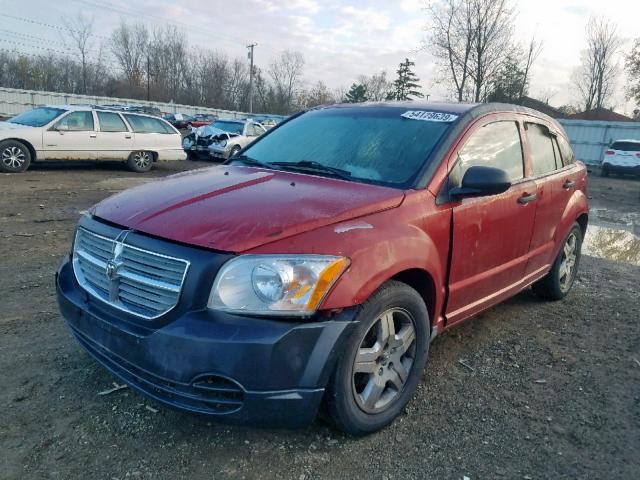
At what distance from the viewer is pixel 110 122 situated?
518 inches

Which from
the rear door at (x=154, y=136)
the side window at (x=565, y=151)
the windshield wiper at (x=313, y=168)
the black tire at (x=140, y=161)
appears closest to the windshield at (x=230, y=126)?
the rear door at (x=154, y=136)

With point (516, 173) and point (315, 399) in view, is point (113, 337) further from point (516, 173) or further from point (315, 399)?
point (516, 173)

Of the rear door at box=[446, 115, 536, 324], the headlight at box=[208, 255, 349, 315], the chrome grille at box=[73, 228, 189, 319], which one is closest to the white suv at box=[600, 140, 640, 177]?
the rear door at box=[446, 115, 536, 324]

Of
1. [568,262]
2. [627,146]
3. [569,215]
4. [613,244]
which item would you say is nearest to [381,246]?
[569,215]

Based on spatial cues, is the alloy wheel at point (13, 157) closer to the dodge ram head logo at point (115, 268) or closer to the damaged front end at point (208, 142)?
the damaged front end at point (208, 142)

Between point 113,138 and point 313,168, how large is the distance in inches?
455

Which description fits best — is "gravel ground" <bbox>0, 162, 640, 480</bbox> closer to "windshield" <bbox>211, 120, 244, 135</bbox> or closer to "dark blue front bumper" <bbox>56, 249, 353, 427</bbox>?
"dark blue front bumper" <bbox>56, 249, 353, 427</bbox>

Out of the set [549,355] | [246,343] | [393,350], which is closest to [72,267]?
[246,343]

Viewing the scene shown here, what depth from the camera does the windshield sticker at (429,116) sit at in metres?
3.31

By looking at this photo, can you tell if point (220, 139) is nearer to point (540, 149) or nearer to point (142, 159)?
point (142, 159)

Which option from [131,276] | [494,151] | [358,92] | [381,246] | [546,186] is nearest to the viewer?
[131,276]

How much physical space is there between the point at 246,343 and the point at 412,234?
3.63ft

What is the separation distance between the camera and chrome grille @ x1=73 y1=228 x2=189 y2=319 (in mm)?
2197

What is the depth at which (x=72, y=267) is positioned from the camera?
9.36 feet
